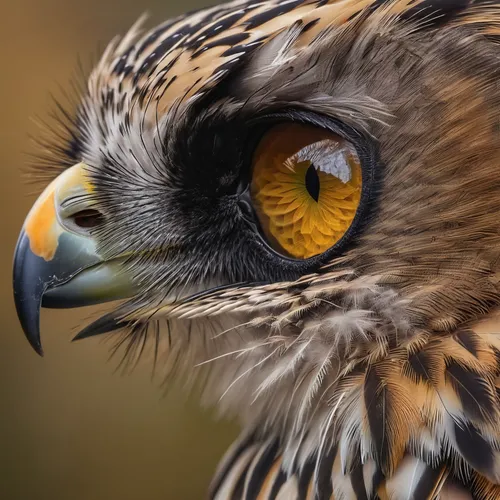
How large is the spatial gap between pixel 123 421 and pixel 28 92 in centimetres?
184

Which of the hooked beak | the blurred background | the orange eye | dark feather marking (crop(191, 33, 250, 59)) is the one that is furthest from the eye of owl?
the blurred background

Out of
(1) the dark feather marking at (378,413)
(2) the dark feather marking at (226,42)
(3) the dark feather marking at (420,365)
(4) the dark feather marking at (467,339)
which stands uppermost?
(2) the dark feather marking at (226,42)

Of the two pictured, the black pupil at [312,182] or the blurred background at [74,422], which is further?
the blurred background at [74,422]

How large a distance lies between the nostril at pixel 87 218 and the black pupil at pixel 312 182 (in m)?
0.40

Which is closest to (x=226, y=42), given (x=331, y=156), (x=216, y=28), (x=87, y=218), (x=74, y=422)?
(x=216, y=28)

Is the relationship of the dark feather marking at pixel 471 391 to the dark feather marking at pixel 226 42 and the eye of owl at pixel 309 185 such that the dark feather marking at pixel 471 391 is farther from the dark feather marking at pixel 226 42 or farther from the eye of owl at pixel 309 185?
the dark feather marking at pixel 226 42

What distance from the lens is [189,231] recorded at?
1288 millimetres

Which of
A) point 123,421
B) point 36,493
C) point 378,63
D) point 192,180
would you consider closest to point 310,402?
point 192,180

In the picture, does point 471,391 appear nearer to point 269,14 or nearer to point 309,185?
point 309,185

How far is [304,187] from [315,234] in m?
0.08

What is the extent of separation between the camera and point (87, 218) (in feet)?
4.46

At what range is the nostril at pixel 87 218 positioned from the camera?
1.35 metres

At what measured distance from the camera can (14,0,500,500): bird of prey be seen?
1059 mm

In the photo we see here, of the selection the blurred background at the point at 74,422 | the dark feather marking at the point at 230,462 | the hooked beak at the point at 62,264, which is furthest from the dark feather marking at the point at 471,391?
the blurred background at the point at 74,422
